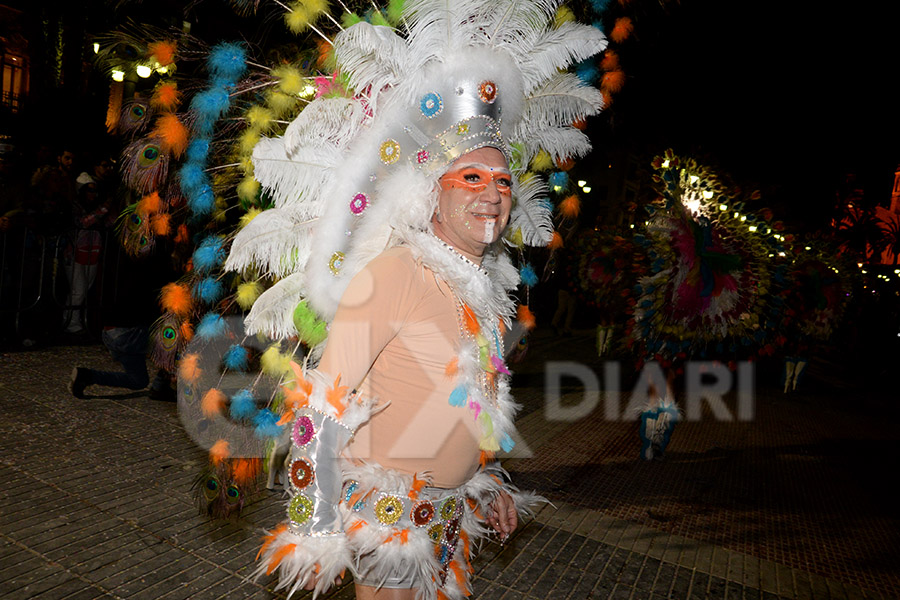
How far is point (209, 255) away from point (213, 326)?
31cm

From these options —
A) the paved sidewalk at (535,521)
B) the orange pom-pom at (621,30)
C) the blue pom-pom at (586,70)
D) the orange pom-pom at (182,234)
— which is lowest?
the paved sidewalk at (535,521)

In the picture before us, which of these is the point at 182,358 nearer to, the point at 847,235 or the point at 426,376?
the point at 426,376

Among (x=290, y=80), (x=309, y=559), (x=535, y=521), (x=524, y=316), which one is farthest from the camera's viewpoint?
(x=535, y=521)

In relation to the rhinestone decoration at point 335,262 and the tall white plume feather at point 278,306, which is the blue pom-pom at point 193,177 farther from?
the rhinestone decoration at point 335,262

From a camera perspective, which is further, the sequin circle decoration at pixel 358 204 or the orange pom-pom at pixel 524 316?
the orange pom-pom at pixel 524 316

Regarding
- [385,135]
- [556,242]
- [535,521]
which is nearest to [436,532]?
[385,135]

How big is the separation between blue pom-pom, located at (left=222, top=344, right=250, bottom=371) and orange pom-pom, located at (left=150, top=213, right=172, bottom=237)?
677mm

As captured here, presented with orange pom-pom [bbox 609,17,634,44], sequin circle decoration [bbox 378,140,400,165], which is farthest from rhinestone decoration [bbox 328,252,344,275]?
orange pom-pom [bbox 609,17,634,44]

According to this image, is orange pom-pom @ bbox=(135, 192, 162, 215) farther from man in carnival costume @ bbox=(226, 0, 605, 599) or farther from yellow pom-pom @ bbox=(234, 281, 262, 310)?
man in carnival costume @ bbox=(226, 0, 605, 599)

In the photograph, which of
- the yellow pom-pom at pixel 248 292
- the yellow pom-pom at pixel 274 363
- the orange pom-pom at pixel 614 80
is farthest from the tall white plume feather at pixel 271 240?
the orange pom-pom at pixel 614 80

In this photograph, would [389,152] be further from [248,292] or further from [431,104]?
[248,292]

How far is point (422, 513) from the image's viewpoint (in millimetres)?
1766

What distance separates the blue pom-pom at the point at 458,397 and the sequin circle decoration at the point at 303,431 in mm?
418

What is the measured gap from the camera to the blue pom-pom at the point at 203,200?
8.10 ft
